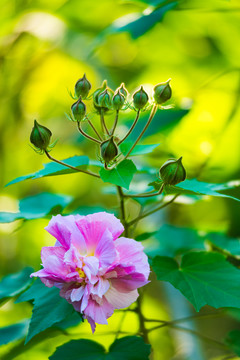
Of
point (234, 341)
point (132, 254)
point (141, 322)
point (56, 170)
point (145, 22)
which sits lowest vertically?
point (234, 341)

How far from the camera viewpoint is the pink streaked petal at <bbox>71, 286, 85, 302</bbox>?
1.80 ft

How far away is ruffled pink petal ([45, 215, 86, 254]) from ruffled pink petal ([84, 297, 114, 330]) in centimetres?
7

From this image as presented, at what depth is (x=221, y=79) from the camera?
155cm

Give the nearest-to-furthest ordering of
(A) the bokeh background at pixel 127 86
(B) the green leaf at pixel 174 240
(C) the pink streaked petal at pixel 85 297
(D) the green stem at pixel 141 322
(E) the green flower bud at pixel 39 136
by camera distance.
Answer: (C) the pink streaked petal at pixel 85 297
(E) the green flower bud at pixel 39 136
(D) the green stem at pixel 141 322
(B) the green leaf at pixel 174 240
(A) the bokeh background at pixel 127 86

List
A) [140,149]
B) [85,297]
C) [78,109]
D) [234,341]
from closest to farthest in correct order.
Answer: [85,297] < [78,109] < [140,149] < [234,341]

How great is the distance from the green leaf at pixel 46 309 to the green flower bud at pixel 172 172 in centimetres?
25

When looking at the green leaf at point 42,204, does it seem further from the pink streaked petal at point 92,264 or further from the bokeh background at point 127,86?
the pink streaked petal at point 92,264

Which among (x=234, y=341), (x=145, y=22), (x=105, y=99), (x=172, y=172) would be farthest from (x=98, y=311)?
(x=145, y=22)

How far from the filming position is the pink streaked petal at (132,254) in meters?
0.56

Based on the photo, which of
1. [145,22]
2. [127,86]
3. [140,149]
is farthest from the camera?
[127,86]

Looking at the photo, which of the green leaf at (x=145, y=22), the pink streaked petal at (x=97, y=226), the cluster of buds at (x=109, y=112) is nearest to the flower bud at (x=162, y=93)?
the cluster of buds at (x=109, y=112)

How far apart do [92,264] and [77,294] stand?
47mm

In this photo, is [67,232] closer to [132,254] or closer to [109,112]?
[132,254]

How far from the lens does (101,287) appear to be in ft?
1.79
